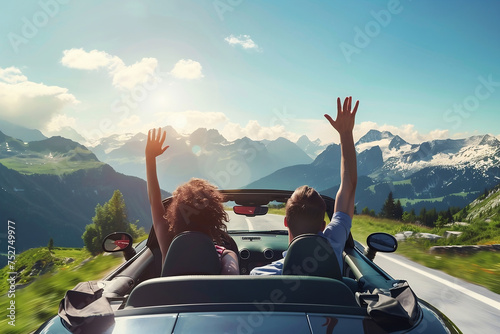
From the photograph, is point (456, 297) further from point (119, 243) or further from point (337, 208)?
point (119, 243)

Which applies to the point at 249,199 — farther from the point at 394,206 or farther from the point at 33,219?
the point at 33,219

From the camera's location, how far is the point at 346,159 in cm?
269

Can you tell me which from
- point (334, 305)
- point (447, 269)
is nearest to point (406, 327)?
point (334, 305)

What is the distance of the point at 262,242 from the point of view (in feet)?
16.7

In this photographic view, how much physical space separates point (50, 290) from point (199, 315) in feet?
20.9

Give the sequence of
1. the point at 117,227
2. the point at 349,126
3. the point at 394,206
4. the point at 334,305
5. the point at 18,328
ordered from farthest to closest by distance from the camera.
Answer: the point at 394,206 < the point at 117,227 < the point at 18,328 < the point at 349,126 < the point at 334,305

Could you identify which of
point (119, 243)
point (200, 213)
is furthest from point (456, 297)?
point (200, 213)

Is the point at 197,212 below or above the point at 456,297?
above

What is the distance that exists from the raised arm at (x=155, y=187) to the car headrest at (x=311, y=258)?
1.02 metres

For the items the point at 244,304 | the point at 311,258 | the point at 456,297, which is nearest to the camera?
the point at 244,304

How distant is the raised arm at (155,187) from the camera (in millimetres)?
2693

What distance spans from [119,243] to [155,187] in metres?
1.09

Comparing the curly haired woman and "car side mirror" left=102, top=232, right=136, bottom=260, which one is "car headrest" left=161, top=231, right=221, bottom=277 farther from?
"car side mirror" left=102, top=232, right=136, bottom=260

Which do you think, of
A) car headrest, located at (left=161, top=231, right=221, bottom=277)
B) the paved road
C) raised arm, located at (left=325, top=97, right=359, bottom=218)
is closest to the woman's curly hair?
car headrest, located at (left=161, top=231, right=221, bottom=277)
